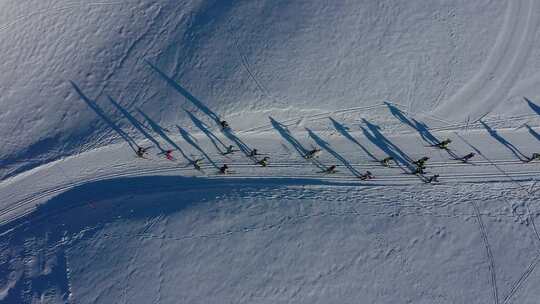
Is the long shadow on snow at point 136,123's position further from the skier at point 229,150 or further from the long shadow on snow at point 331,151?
the long shadow on snow at point 331,151

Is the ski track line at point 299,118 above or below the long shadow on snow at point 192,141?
below

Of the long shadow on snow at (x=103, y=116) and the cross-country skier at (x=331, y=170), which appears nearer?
the cross-country skier at (x=331, y=170)

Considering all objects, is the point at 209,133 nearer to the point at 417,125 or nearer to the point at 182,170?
the point at 182,170

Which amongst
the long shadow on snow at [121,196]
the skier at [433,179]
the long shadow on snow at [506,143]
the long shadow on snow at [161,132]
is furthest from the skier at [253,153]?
the long shadow on snow at [506,143]

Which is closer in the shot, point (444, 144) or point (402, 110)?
point (444, 144)

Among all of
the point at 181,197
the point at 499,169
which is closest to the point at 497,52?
the point at 499,169

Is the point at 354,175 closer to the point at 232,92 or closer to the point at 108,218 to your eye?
the point at 232,92

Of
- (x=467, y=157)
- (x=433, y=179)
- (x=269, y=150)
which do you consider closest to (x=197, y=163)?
(x=269, y=150)

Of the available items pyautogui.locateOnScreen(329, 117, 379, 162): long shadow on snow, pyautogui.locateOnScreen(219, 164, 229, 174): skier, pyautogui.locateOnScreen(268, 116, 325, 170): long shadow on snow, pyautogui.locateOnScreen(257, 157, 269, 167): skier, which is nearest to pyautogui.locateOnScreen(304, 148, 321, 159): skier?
pyautogui.locateOnScreen(268, 116, 325, 170): long shadow on snow

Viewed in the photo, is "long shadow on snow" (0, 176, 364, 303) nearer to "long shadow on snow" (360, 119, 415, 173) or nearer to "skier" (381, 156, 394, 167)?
"skier" (381, 156, 394, 167)
